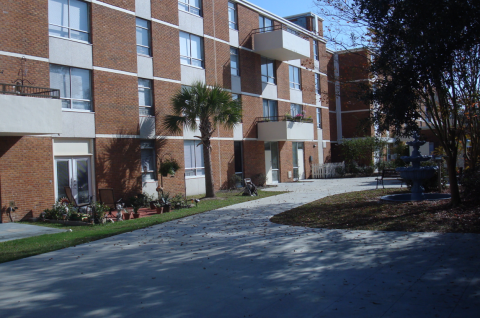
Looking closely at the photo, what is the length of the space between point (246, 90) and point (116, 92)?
973 cm

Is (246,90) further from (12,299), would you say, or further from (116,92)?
(12,299)

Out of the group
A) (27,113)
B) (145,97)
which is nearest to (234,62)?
(145,97)

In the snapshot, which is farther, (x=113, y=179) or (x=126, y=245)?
(x=113, y=179)

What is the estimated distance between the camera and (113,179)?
17.5 m

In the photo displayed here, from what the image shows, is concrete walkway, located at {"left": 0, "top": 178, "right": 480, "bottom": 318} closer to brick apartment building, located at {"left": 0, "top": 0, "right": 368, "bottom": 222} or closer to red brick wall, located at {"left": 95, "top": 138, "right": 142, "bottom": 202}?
brick apartment building, located at {"left": 0, "top": 0, "right": 368, "bottom": 222}

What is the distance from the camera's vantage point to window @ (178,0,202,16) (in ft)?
71.6

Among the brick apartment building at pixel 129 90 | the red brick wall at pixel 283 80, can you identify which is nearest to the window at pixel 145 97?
the brick apartment building at pixel 129 90

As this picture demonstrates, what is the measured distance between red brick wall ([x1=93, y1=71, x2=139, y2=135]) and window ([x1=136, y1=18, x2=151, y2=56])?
166cm

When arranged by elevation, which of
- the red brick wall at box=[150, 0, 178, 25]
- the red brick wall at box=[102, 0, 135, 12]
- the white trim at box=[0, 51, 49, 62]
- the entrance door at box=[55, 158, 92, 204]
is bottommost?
the entrance door at box=[55, 158, 92, 204]

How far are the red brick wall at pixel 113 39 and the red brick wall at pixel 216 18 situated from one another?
540cm

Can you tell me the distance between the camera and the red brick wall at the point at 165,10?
20070mm

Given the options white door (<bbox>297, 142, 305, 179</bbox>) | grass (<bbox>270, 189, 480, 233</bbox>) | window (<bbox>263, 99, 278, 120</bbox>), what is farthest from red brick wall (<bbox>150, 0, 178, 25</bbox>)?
white door (<bbox>297, 142, 305, 179</bbox>)

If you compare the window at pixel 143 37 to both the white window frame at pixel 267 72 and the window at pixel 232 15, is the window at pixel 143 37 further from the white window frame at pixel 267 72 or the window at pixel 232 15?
the white window frame at pixel 267 72

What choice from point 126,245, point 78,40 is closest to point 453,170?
point 126,245
